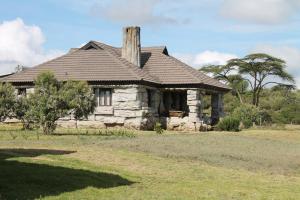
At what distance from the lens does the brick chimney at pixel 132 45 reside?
3909 cm

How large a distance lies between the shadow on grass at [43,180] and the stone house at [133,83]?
18.9 metres

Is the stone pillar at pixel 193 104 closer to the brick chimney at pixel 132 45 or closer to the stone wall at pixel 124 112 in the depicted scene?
the stone wall at pixel 124 112

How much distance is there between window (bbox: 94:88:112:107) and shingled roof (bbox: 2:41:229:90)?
0.88m

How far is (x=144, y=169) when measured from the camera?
1711 centimetres

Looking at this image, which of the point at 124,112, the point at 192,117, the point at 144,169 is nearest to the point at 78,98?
the point at 124,112

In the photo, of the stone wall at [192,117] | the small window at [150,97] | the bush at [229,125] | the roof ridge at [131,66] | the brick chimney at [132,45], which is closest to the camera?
the roof ridge at [131,66]

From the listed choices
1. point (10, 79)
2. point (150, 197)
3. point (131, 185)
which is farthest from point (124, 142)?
point (10, 79)

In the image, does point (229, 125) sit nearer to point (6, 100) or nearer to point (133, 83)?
point (133, 83)

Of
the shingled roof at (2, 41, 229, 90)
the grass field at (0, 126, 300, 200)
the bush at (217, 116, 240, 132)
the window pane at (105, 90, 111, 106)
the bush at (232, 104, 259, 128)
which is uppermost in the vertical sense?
the shingled roof at (2, 41, 229, 90)

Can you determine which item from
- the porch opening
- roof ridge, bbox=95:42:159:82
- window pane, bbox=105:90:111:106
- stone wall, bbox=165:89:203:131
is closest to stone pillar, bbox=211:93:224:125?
the porch opening

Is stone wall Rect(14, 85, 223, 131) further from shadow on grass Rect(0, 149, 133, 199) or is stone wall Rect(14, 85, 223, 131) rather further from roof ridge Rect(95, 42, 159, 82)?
shadow on grass Rect(0, 149, 133, 199)

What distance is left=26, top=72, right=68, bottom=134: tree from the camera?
2742 cm

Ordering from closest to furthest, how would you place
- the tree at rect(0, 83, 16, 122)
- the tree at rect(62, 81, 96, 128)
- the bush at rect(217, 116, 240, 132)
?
the tree at rect(62, 81, 96, 128) → the tree at rect(0, 83, 16, 122) → the bush at rect(217, 116, 240, 132)

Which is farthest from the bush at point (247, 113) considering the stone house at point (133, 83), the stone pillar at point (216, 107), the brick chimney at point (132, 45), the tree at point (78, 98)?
the tree at point (78, 98)
